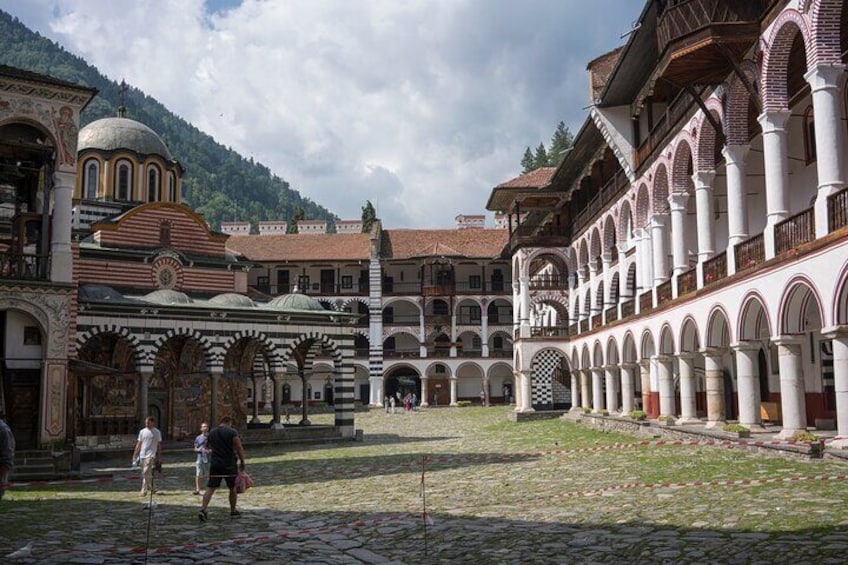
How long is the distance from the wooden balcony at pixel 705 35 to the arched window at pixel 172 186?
23416mm

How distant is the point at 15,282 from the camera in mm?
16781

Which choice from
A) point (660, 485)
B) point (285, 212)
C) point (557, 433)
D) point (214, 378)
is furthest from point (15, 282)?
point (285, 212)

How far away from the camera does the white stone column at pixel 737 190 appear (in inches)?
753

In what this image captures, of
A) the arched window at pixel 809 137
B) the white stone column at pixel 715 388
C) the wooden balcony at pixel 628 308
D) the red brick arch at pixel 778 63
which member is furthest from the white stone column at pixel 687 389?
the red brick arch at pixel 778 63

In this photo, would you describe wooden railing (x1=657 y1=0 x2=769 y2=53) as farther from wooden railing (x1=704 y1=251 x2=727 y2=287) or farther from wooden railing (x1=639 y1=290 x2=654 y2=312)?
wooden railing (x1=639 y1=290 x2=654 y2=312)

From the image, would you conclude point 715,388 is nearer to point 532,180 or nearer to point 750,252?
point 750,252

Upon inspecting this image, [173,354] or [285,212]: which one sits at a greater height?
[285,212]

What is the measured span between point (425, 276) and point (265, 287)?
36.0 feet

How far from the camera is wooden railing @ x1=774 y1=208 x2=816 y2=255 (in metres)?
15.2

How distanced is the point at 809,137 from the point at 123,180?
2603 cm

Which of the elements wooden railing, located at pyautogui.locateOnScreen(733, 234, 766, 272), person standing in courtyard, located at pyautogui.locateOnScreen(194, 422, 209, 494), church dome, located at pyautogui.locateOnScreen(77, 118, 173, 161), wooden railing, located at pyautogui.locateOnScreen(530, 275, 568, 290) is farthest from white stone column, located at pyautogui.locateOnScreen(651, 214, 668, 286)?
church dome, located at pyautogui.locateOnScreen(77, 118, 173, 161)

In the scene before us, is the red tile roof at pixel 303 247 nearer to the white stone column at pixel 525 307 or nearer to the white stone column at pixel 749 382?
the white stone column at pixel 525 307

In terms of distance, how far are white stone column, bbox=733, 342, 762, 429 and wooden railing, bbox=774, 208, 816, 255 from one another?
2.86 m

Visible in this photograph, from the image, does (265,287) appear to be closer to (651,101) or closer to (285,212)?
(651,101)
